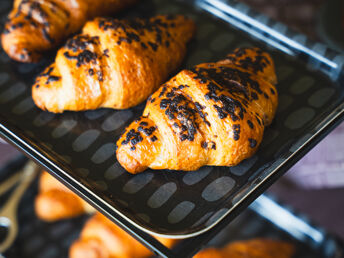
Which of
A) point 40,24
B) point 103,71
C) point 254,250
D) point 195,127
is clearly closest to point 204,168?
point 195,127

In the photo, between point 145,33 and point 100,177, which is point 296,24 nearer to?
point 145,33

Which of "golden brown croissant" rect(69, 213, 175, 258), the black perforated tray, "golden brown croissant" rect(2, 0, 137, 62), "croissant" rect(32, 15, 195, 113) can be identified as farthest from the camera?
"golden brown croissant" rect(69, 213, 175, 258)

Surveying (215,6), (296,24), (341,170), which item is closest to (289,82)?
(215,6)

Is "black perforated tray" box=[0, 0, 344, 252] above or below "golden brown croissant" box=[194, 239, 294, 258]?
above

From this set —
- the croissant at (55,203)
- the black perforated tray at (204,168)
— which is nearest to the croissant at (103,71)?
the black perforated tray at (204,168)

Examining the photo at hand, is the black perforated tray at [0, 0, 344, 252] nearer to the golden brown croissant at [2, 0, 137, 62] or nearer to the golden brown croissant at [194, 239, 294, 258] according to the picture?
the golden brown croissant at [2, 0, 137, 62]

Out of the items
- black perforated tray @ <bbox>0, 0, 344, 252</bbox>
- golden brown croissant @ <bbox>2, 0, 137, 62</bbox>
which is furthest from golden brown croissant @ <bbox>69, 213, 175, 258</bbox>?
golden brown croissant @ <bbox>2, 0, 137, 62</bbox>

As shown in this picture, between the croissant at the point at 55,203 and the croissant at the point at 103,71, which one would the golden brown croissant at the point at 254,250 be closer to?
the croissant at the point at 55,203

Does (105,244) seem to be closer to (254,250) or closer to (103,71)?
(254,250)
